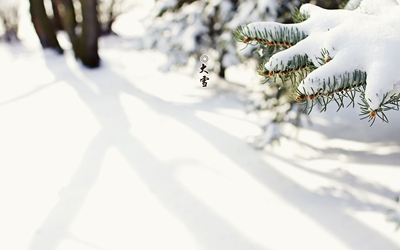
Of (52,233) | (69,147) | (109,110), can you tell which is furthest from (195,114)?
(52,233)

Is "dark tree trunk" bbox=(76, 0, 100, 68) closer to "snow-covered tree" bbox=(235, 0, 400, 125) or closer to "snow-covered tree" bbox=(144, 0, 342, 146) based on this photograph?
"snow-covered tree" bbox=(144, 0, 342, 146)

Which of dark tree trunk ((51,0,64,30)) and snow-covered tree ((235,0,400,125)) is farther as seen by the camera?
dark tree trunk ((51,0,64,30))

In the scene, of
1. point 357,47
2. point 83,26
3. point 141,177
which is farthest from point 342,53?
point 83,26

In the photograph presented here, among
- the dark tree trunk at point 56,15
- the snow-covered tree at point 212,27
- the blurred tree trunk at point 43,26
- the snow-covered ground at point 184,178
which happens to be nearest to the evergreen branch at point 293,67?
the snow-covered ground at point 184,178

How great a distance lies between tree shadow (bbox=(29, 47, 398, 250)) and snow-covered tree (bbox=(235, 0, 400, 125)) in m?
1.41

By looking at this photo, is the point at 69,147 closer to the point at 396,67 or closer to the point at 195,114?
the point at 195,114

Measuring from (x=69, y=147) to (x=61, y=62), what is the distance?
3.78 meters

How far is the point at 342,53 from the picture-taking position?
1254 millimetres

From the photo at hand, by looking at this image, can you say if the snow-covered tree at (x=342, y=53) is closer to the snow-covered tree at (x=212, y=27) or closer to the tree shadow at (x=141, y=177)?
the tree shadow at (x=141, y=177)

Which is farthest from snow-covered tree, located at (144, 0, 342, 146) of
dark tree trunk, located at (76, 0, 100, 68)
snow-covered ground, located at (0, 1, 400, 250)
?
dark tree trunk, located at (76, 0, 100, 68)

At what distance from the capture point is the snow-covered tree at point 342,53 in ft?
3.81

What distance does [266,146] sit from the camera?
11.6 feet

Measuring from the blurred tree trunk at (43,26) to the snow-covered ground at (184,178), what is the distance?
2815mm

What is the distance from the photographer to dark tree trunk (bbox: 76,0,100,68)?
568cm
